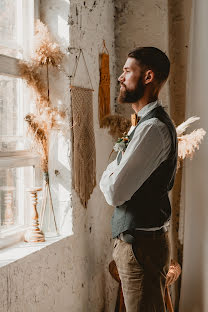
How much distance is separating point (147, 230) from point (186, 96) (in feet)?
4.85

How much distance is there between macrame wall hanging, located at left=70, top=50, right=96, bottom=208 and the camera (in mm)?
2275

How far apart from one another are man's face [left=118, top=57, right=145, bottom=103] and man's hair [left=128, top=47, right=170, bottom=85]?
3cm

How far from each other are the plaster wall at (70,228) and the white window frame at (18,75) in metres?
0.09

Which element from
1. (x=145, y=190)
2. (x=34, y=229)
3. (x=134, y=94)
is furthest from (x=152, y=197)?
(x=34, y=229)

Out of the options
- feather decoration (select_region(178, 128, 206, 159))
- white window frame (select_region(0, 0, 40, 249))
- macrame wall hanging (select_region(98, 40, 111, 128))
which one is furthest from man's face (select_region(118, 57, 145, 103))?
macrame wall hanging (select_region(98, 40, 111, 128))

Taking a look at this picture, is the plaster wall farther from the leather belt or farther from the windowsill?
the leather belt

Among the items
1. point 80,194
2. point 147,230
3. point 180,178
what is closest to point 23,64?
point 80,194

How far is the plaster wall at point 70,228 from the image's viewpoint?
190 centimetres

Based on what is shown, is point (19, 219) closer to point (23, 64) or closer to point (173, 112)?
point (23, 64)

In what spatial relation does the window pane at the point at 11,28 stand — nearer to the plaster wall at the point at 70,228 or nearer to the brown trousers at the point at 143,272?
the plaster wall at the point at 70,228

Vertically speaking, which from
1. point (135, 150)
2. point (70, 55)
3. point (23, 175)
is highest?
point (70, 55)

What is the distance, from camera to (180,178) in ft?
9.89

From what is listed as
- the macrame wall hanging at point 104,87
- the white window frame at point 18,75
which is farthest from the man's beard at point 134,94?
→ the macrame wall hanging at point 104,87

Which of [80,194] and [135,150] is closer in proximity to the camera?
[135,150]
